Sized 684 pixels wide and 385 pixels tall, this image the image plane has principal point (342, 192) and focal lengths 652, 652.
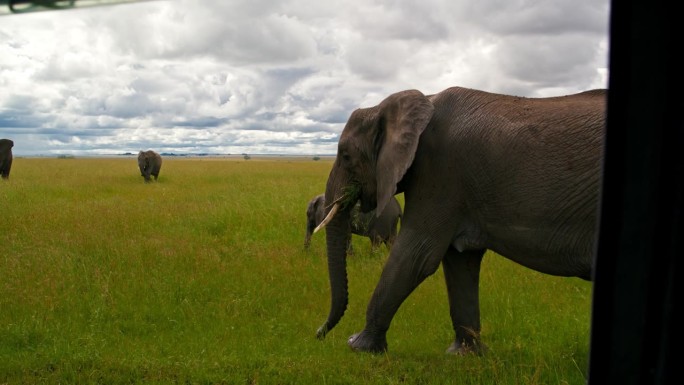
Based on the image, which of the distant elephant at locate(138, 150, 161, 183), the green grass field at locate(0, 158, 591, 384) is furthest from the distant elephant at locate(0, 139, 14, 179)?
the green grass field at locate(0, 158, 591, 384)

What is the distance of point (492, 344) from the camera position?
6.57 m

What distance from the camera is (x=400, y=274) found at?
219 inches

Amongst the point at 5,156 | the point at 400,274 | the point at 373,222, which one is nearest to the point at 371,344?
the point at 400,274

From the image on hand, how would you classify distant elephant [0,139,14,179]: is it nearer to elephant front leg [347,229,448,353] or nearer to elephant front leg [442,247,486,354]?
elephant front leg [347,229,448,353]

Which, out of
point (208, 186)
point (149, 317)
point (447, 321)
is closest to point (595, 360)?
point (447, 321)

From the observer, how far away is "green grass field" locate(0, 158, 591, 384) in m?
5.29

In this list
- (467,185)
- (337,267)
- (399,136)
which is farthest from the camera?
(337,267)

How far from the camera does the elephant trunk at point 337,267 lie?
6.21 metres

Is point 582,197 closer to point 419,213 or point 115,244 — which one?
point 419,213

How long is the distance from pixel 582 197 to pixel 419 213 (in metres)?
1.35

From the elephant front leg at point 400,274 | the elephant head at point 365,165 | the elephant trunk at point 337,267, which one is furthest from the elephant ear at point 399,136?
the elephant trunk at point 337,267

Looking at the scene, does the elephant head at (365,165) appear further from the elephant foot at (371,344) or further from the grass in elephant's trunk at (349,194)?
the elephant foot at (371,344)

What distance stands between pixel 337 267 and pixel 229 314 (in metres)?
2.02

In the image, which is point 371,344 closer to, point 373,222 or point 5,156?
point 373,222
